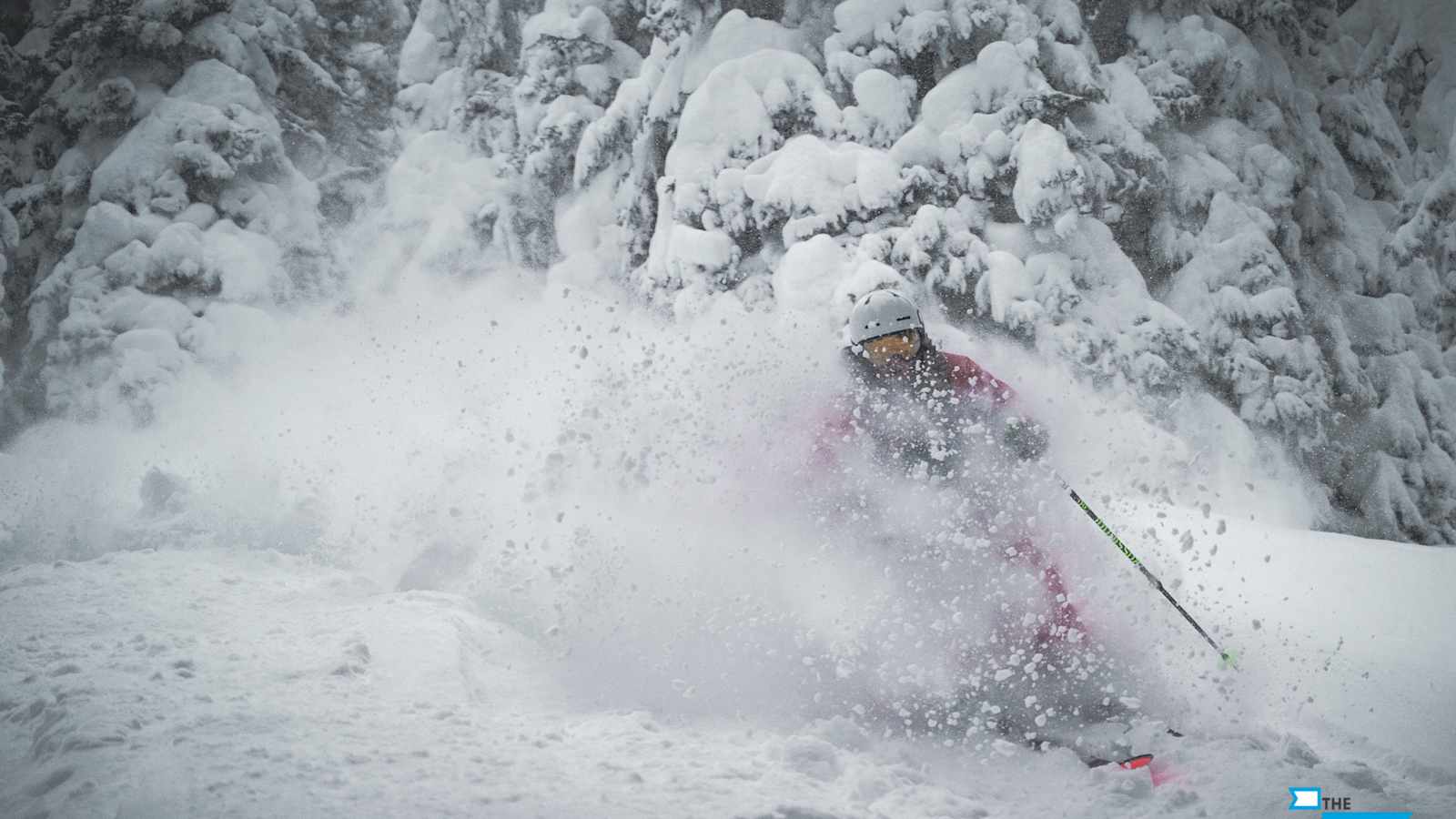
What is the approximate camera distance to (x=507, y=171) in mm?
14820

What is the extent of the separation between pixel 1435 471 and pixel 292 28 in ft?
68.3

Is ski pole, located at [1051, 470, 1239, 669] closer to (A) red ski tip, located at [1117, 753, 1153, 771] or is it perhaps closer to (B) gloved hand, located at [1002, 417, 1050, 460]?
(B) gloved hand, located at [1002, 417, 1050, 460]

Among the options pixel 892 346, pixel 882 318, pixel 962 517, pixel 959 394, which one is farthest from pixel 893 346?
pixel 962 517

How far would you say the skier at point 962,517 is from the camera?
13.0 feet

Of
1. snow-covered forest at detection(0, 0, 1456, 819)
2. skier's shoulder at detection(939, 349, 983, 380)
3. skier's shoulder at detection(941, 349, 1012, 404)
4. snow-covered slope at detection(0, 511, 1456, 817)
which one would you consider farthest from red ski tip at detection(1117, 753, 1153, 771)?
skier's shoulder at detection(939, 349, 983, 380)

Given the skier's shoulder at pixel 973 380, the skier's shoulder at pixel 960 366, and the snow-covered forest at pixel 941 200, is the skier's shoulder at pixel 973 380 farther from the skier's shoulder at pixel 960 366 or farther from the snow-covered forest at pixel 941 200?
the snow-covered forest at pixel 941 200

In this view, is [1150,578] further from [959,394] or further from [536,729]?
[536,729]

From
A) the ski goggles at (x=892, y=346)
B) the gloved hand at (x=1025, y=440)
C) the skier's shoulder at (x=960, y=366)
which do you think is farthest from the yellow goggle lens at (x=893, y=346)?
the gloved hand at (x=1025, y=440)

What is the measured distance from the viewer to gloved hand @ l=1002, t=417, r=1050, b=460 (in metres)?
4.64

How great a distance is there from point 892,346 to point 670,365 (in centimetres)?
279

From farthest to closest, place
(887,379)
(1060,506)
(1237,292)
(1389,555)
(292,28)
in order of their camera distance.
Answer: (292,28), (1237,292), (1389,555), (887,379), (1060,506)

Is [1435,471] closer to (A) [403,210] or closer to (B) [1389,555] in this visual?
(B) [1389,555]

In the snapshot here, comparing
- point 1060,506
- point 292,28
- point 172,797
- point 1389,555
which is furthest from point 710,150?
point 292,28

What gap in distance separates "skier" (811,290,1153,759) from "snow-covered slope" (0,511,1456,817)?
1.28 ft
